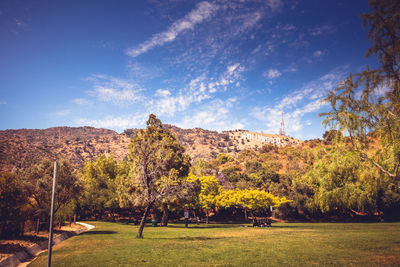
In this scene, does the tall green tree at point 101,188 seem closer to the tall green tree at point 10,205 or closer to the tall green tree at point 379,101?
the tall green tree at point 10,205

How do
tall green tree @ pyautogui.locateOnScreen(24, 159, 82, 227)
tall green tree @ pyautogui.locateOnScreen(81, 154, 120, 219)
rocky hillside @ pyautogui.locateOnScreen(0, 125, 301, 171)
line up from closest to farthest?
tall green tree @ pyautogui.locateOnScreen(24, 159, 82, 227)
tall green tree @ pyautogui.locateOnScreen(81, 154, 120, 219)
rocky hillside @ pyautogui.locateOnScreen(0, 125, 301, 171)

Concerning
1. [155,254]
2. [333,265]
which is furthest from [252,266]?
[155,254]

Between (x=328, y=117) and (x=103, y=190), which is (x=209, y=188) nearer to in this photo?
(x=103, y=190)

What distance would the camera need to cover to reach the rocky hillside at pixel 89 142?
6938cm

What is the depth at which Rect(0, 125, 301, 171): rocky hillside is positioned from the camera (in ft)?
228

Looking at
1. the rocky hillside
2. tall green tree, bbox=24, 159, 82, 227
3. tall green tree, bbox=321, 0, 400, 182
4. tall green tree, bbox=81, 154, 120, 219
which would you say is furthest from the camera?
the rocky hillside

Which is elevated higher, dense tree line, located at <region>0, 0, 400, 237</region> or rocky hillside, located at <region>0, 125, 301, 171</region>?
rocky hillside, located at <region>0, 125, 301, 171</region>

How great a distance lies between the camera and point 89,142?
5012 inches

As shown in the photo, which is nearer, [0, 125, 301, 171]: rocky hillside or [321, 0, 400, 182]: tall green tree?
[321, 0, 400, 182]: tall green tree

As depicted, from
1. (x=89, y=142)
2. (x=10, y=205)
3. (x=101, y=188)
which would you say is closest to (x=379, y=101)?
(x=10, y=205)

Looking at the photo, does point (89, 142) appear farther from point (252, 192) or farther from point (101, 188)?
point (252, 192)

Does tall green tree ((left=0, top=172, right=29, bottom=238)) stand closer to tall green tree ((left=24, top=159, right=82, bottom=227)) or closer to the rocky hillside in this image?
tall green tree ((left=24, top=159, right=82, bottom=227))

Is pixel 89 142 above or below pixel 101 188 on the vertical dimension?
above

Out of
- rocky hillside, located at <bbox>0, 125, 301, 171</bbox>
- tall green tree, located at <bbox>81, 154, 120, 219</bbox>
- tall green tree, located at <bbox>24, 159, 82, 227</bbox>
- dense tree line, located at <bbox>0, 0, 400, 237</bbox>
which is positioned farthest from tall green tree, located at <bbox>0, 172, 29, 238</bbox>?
rocky hillside, located at <bbox>0, 125, 301, 171</bbox>
